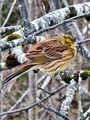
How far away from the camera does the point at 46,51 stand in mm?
3969

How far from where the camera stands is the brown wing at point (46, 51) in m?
3.78

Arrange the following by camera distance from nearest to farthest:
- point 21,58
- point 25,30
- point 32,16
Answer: point 25,30, point 21,58, point 32,16

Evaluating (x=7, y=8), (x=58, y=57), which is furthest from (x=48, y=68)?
(x=7, y=8)

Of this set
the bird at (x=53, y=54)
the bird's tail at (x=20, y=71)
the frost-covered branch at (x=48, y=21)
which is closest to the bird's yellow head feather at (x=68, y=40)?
the bird at (x=53, y=54)

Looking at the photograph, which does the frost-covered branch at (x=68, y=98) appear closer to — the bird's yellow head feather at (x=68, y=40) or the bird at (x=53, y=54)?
the bird at (x=53, y=54)

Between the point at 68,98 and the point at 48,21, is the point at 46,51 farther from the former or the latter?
the point at 68,98

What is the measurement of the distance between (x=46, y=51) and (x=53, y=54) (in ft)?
0.28

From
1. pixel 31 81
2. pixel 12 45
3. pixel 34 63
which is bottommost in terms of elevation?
pixel 31 81

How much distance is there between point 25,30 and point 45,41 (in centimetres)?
74

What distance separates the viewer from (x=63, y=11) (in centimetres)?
380

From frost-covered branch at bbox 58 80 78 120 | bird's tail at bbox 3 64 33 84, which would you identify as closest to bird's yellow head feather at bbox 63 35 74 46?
bird's tail at bbox 3 64 33 84

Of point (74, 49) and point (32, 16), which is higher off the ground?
point (32, 16)

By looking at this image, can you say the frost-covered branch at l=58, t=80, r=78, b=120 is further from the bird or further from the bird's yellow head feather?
the bird's yellow head feather

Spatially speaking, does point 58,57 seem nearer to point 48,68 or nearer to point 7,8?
point 48,68
